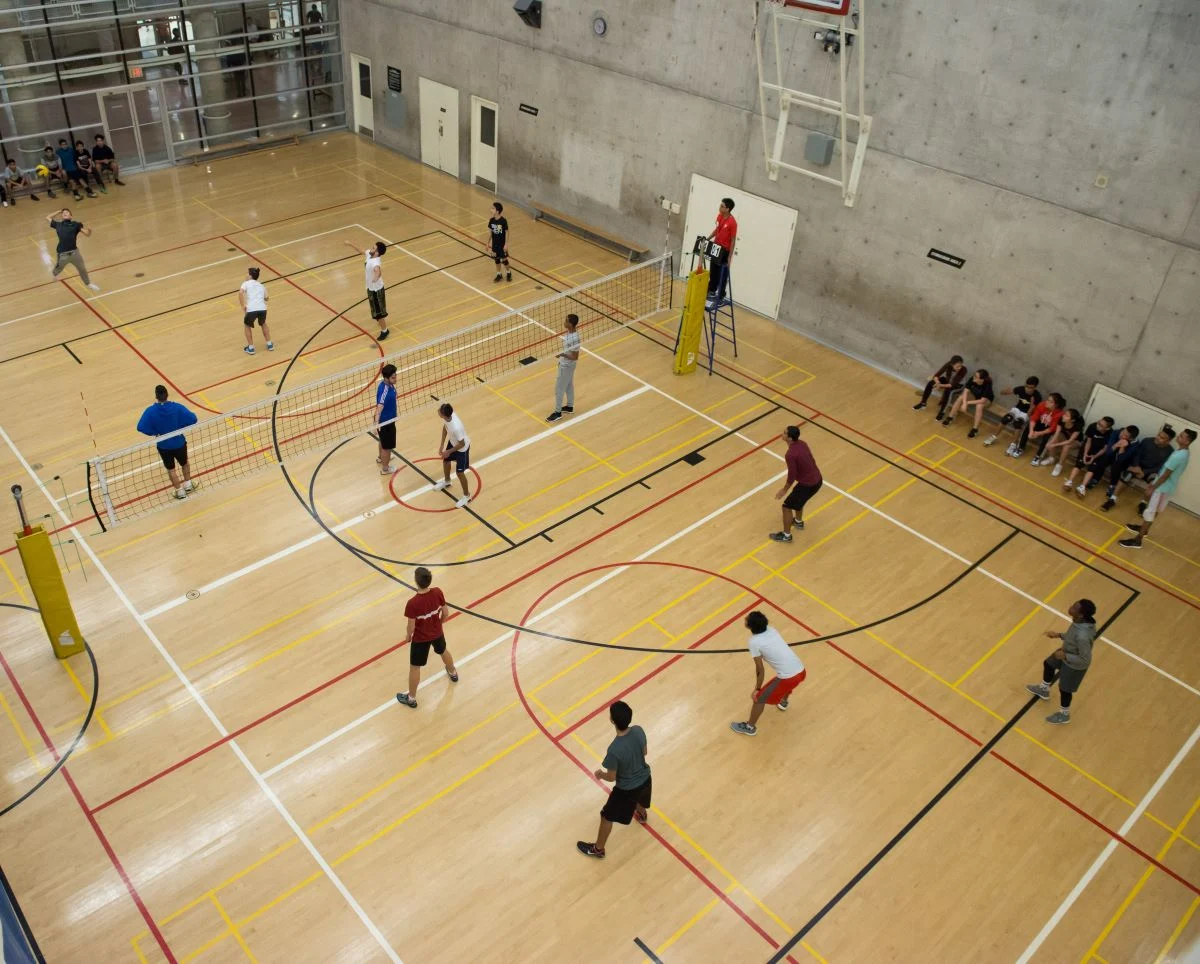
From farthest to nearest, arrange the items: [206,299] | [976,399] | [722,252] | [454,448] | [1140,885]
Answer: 1. [206,299]
2. [722,252]
3. [976,399]
4. [454,448]
5. [1140,885]

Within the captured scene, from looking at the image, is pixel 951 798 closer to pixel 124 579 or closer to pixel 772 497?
A: pixel 772 497

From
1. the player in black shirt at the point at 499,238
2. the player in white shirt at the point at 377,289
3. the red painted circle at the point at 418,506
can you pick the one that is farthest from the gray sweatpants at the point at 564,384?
the player in black shirt at the point at 499,238

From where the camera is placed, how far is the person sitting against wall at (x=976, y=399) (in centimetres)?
1391

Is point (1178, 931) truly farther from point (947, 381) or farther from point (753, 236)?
point (753, 236)

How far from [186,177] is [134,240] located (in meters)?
3.81

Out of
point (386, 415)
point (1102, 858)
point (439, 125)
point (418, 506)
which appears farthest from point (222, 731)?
point (439, 125)

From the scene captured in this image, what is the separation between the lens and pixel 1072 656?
897cm

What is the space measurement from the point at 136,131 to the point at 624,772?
19.8 metres

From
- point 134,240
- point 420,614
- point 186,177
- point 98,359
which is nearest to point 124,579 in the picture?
point 420,614

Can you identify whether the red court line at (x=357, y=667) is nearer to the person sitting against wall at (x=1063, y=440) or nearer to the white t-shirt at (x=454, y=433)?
the white t-shirt at (x=454, y=433)

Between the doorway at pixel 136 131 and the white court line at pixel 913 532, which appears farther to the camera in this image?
the doorway at pixel 136 131

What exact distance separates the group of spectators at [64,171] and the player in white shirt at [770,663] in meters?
18.4

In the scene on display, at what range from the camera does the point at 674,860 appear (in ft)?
26.3

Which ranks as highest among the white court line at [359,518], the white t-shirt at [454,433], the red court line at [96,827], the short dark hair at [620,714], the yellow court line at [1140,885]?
the short dark hair at [620,714]
